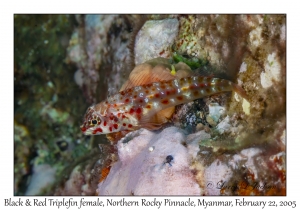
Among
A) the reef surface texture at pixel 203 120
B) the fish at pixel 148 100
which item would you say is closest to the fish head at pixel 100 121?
the fish at pixel 148 100

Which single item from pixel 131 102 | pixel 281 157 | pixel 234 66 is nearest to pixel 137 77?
pixel 131 102

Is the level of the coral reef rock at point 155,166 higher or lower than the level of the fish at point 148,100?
lower

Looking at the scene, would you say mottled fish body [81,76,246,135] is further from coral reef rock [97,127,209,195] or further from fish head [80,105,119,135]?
coral reef rock [97,127,209,195]

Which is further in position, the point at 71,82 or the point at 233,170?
the point at 71,82

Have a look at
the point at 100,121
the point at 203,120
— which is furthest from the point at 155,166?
the point at 100,121

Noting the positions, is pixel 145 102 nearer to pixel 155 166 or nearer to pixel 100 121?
pixel 100 121

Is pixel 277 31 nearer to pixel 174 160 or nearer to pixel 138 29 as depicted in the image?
pixel 174 160

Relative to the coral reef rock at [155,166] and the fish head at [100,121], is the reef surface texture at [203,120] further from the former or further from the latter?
the fish head at [100,121]
